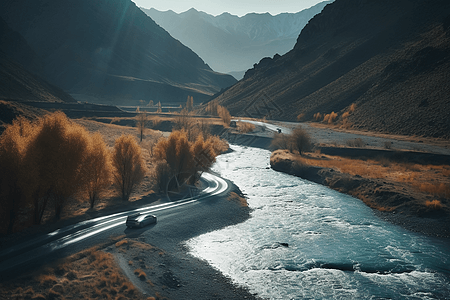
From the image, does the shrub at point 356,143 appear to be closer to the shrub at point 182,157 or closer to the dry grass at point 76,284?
the shrub at point 182,157

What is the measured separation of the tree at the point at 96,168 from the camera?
35.8 m

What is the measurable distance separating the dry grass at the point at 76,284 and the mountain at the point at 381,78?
87.7m

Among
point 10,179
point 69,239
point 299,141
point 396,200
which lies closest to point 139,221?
point 69,239

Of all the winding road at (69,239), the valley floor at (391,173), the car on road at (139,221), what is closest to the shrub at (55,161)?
the winding road at (69,239)

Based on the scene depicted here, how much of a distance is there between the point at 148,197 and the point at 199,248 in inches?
699

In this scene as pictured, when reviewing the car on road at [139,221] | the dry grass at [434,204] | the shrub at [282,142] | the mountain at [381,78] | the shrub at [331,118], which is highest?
the mountain at [381,78]

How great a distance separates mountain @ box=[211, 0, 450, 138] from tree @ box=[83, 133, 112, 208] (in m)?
84.0

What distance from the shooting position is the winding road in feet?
78.3

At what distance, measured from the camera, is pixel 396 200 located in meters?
42.3

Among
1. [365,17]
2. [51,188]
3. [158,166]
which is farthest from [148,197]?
[365,17]

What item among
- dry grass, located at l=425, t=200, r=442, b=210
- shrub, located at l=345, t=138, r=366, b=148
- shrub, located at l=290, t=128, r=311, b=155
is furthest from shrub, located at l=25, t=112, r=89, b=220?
shrub, located at l=345, t=138, r=366, b=148

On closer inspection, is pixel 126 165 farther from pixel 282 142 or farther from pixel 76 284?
pixel 282 142

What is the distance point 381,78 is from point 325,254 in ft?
389

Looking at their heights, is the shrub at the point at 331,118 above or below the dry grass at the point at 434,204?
above
